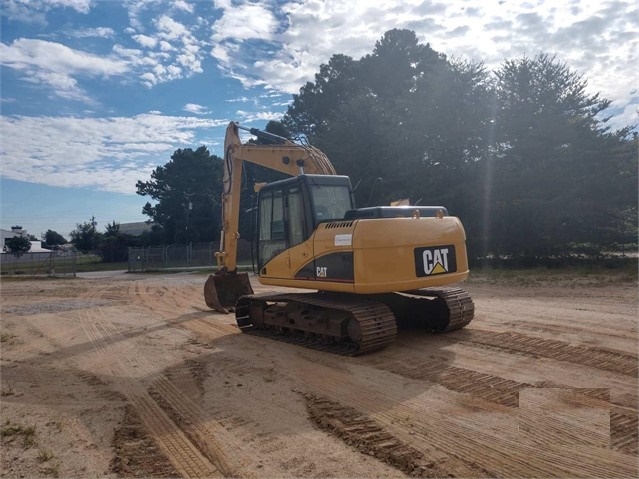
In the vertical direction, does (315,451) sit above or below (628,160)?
below

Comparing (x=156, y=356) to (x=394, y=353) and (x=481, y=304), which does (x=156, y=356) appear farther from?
(x=481, y=304)

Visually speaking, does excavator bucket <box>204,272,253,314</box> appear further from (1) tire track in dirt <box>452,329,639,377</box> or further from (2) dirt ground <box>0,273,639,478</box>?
(1) tire track in dirt <box>452,329,639,377</box>

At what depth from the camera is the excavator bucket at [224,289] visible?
11711 millimetres

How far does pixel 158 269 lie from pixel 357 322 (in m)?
31.6

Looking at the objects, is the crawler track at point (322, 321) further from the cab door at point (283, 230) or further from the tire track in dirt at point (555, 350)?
the tire track in dirt at point (555, 350)

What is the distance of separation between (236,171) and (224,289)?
275cm

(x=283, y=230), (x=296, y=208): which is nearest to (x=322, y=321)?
(x=283, y=230)

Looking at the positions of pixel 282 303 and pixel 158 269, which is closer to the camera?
pixel 282 303

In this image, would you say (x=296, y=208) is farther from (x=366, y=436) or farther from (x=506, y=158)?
(x=506, y=158)

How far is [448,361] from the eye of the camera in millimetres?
6684

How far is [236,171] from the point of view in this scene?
37.7 ft

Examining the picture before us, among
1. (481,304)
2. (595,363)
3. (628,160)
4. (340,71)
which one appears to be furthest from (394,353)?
(340,71)

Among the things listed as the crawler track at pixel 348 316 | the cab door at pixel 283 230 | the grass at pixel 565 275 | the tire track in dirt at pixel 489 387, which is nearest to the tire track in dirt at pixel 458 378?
the tire track in dirt at pixel 489 387

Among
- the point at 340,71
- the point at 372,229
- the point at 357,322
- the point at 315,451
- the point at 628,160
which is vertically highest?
the point at 340,71
